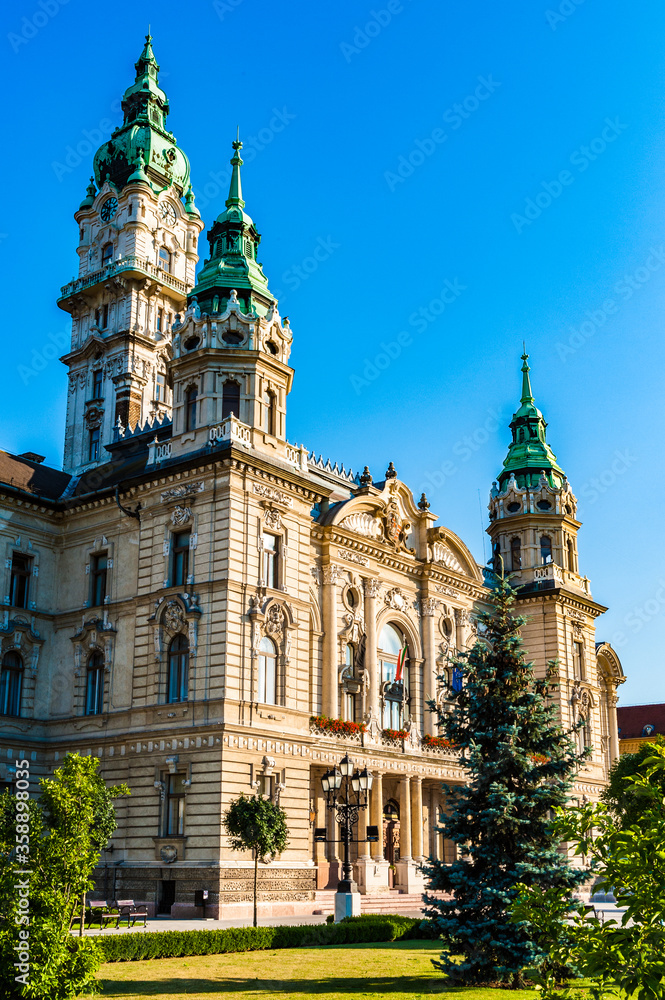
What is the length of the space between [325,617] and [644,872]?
3628cm

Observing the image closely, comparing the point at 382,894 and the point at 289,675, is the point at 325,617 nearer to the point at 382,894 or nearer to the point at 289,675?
the point at 289,675

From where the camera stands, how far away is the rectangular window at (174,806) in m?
36.7

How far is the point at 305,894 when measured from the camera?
1481 inches

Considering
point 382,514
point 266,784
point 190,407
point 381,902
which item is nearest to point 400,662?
point 382,514

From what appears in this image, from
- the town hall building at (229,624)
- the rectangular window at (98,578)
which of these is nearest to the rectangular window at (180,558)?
the town hall building at (229,624)

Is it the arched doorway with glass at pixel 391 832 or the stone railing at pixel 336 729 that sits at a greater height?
the stone railing at pixel 336 729

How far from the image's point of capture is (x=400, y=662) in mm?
51656

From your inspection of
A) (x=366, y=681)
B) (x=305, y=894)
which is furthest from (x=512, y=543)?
(x=305, y=894)

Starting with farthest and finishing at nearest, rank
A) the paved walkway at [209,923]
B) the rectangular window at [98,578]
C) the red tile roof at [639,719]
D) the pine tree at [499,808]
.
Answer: the red tile roof at [639,719], the rectangular window at [98,578], the paved walkway at [209,923], the pine tree at [499,808]

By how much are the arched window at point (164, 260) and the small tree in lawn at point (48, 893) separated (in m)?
52.8

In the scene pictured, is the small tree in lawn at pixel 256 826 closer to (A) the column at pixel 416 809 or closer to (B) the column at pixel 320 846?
(B) the column at pixel 320 846

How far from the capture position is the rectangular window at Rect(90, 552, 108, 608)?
4356cm

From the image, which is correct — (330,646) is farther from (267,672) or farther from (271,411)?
(271,411)

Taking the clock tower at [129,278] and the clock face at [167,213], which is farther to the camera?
the clock face at [167,213]
